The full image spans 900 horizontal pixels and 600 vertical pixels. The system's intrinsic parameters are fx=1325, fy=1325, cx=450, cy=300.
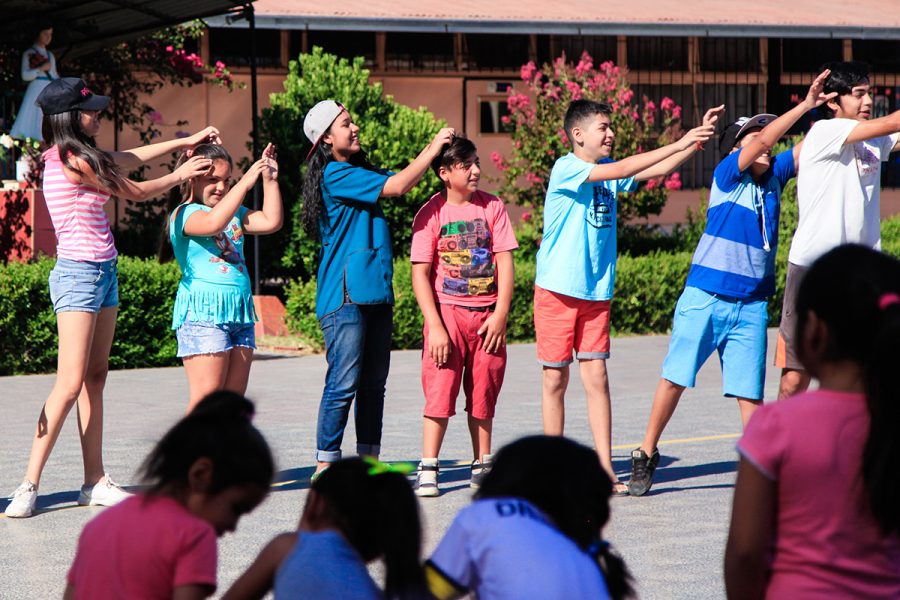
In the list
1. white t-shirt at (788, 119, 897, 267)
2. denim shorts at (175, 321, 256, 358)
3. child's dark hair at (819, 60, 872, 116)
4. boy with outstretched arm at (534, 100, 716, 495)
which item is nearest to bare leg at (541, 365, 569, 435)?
boy with outstretched arm at (534, 100, 716, 495)

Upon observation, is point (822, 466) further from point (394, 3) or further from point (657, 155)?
point (394, 3)

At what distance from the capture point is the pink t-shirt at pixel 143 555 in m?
2.68

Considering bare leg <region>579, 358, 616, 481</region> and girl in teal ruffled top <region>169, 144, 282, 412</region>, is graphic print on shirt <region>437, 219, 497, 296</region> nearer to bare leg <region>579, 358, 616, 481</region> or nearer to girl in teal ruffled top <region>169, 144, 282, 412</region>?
bare leg <region>579, 358, 616, 481</region>

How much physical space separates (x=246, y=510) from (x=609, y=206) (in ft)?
13.1

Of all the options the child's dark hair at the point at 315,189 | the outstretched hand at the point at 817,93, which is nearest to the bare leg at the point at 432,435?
the child's dark hair at the point at 315,189

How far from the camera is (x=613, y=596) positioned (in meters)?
2.75

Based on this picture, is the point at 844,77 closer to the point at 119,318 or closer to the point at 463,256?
the point at 463,256

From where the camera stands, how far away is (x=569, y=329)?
21.4ft

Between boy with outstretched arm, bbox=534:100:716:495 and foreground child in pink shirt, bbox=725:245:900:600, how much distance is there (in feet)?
12.5

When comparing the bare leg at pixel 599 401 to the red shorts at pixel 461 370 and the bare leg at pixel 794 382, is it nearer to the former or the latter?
the red shorts at pixel 461 370

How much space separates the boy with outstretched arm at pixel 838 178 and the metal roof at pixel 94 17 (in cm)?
894

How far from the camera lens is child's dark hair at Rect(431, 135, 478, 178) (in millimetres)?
6426

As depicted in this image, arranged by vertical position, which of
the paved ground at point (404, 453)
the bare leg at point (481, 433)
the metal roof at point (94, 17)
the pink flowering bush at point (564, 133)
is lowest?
the paved ground at point (404, 453)

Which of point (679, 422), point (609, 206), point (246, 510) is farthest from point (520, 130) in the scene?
point (246, 510)
